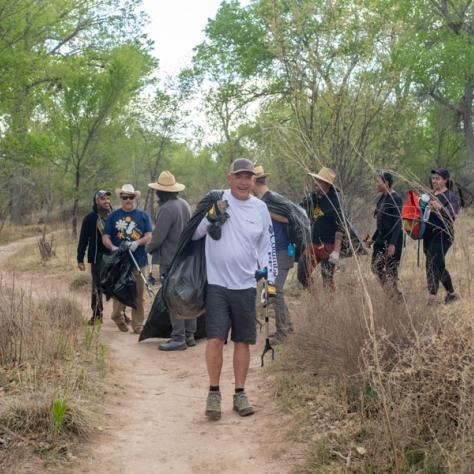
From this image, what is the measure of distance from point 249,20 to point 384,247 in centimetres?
2232

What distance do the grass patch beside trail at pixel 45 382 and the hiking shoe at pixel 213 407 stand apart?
0.80 m

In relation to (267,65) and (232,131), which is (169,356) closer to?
(232,131)

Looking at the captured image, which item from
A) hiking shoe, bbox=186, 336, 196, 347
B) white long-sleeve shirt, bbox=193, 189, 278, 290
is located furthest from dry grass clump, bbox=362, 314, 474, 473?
hiking shoe, bbox=186, 336, 196, 347

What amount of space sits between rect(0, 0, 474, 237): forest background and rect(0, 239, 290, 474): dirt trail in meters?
4.15

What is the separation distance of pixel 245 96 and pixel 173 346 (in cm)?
2002

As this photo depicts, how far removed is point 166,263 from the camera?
815 cm

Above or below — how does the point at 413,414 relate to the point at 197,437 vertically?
above

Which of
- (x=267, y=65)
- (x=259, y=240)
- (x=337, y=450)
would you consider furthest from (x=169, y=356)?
(x=267, y=65)

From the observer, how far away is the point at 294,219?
7.23 m

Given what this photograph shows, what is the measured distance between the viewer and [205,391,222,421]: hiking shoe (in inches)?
207

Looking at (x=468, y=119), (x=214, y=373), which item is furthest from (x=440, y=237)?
(x=468, y=119)

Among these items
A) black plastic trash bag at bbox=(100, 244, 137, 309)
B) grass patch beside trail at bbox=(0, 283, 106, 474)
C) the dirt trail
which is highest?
black plastic trash bag at bbox=(100, 244, 137, 309)

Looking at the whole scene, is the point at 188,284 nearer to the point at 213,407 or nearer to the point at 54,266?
the point at 213,407

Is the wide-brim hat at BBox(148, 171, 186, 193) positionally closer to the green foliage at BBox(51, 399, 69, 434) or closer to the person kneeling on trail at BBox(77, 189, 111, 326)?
the person kneeling on trail at BBox(77, 189, 111, 326)
